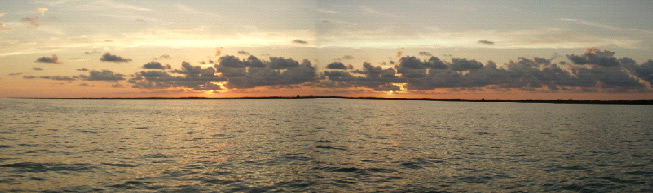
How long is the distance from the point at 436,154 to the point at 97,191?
93.6 ft

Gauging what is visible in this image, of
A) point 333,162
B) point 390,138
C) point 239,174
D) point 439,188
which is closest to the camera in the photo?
point 439,188

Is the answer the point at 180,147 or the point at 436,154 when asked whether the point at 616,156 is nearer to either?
the point at 436,154

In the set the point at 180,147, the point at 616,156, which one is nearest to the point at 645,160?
the point at 616,156

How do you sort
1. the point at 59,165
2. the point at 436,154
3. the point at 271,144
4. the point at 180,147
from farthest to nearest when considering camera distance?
the point at 271,144, the point at 180,147, the point at 436,154, the point at 59,165

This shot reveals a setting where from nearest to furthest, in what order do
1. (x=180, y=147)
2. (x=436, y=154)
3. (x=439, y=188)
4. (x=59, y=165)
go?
(x=439, y=188)
(x=59, y=165)
(x=436, y=154)
(x=180, y=147)

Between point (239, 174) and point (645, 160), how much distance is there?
34.4m

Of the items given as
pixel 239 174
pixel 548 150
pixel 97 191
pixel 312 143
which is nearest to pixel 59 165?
pixel 97 191

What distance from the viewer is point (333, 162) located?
38125 mm

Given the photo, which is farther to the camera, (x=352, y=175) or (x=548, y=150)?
(x=548, y=150)

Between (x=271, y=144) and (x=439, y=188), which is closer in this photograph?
(x=439, y=188)

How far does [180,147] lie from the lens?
47.3m

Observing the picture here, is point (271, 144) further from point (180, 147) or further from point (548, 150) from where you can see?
point (548, 150)

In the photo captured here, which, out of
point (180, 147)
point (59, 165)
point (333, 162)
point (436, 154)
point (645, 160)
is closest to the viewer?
point (59, 165)

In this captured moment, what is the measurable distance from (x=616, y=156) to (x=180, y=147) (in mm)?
41221
